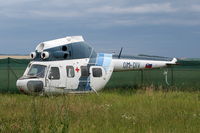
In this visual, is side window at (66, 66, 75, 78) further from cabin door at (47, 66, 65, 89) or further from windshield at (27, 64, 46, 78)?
windshield at (27, 64, 46, 78)

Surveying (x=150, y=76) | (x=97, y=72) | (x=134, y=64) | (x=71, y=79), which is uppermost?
(x=134, y=64)

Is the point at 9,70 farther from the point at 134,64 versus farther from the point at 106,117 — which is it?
the point at 106,117

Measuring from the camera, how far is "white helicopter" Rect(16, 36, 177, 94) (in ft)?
48.9

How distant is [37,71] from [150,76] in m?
8.23

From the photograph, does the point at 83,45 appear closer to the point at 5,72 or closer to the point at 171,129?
the point at 5,72

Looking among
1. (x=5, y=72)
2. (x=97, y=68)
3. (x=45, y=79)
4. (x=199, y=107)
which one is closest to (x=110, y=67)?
(x=97, y=68)

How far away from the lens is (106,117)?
29.1ft

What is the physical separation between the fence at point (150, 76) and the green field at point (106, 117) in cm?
737

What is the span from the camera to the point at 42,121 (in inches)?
308

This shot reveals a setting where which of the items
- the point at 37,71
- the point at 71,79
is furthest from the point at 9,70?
the point at 71,79

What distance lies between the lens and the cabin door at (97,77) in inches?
639

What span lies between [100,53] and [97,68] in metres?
0.86

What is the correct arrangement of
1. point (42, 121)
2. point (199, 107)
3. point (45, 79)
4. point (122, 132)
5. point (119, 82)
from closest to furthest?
point (122, 132) < point (42, 121) < point (199, 107) < point (45, 79) < point (119, 82)

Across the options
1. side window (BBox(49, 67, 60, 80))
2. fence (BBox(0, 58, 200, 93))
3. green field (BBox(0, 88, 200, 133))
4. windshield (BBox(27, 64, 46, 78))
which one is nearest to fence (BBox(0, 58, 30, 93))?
fence (BBox(0, 58, 200, 93))
